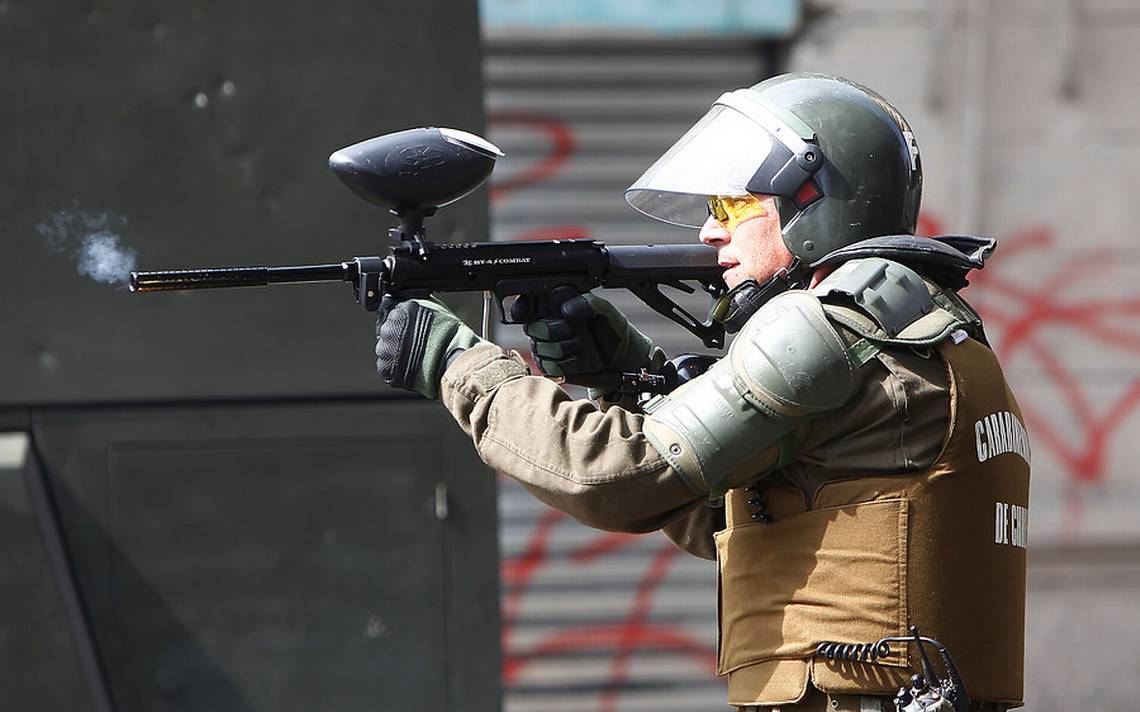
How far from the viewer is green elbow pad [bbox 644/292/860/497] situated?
200cm

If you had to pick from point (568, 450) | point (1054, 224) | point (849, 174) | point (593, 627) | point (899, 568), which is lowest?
point (593, 627)

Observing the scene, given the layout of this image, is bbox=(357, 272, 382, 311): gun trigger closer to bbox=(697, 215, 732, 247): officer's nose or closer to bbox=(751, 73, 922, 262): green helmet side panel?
bbox=(697, 215, 732, 247): officer's nose

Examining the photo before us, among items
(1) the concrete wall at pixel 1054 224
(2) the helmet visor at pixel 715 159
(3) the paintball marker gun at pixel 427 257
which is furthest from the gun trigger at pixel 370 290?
(1) the concrete wall at pixel 1054 224

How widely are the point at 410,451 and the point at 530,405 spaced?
1.31 m

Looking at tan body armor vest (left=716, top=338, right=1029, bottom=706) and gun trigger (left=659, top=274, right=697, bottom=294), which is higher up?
gun trigger (left=659, top=274, right=697, bottom=294)

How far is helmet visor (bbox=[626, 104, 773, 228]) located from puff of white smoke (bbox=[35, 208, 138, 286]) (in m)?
1.33

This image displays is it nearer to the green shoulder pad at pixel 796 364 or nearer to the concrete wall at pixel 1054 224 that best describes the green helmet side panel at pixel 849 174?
the green shoulder pad at pixel 796 364

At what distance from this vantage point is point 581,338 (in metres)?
2.56

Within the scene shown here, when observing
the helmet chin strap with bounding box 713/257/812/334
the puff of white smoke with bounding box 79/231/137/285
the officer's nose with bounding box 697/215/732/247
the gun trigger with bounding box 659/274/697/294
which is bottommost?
the helmet chin strap with bounding box 713/257/812/334

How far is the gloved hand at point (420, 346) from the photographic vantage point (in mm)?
2229

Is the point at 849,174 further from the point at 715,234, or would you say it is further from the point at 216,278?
the point at 216,278

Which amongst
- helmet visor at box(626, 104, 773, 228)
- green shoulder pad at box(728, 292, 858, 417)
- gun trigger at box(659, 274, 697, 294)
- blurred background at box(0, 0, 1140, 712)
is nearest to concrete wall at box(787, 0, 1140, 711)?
blurred background at box(0, 0, 1140, 712)

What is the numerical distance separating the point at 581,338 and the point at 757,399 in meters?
0.60

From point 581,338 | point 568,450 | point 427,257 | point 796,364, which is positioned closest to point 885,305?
point 796,364
